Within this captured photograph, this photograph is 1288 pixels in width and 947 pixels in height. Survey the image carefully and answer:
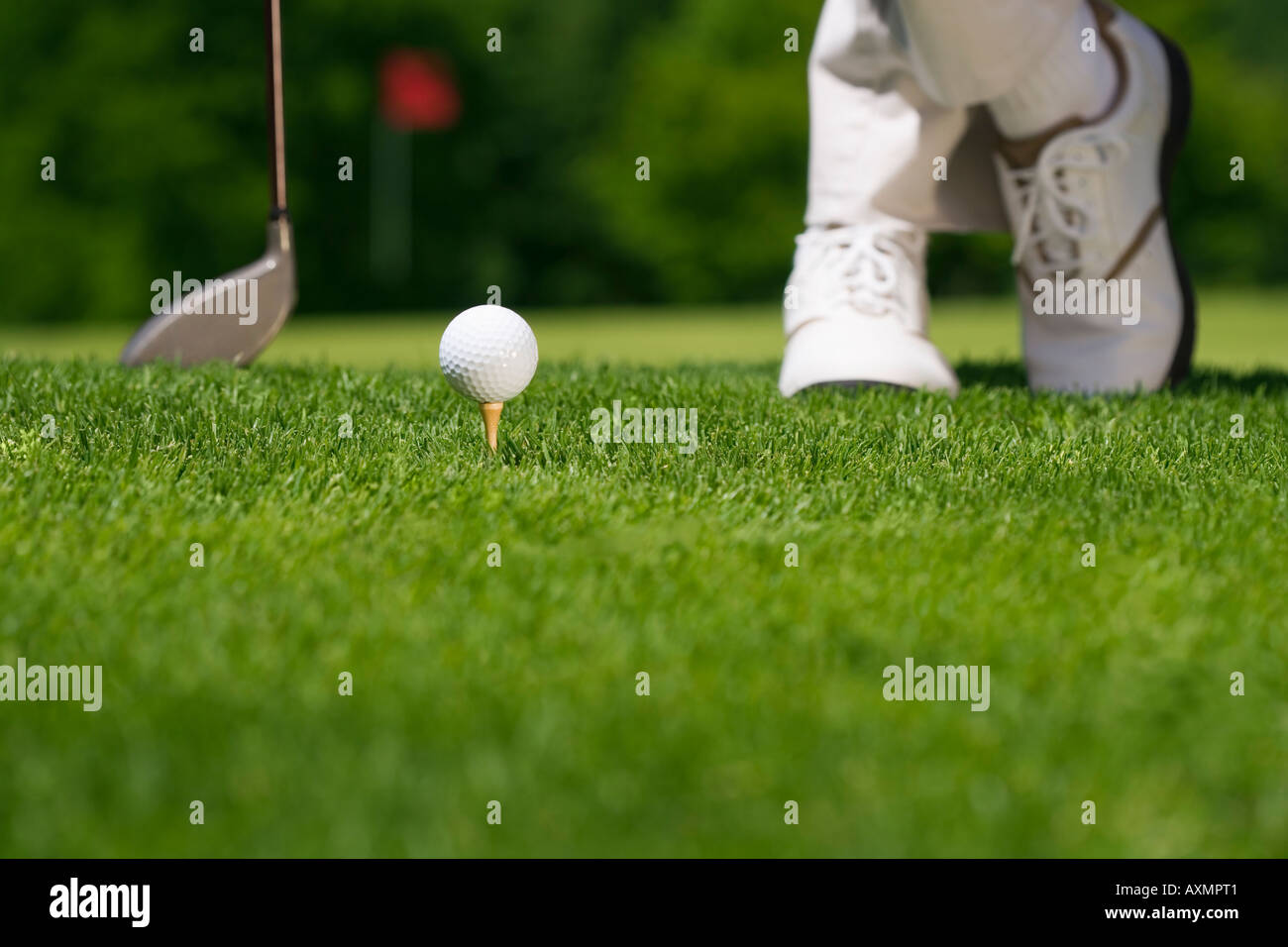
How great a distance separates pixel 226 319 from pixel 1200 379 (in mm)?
2733

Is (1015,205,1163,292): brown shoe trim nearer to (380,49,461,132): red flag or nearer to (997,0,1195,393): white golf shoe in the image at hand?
(997,0,1195,393): white golf shoe

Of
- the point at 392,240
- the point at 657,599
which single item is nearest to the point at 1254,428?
the point at 657,599

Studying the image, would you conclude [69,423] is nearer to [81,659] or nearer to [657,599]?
[81,659]

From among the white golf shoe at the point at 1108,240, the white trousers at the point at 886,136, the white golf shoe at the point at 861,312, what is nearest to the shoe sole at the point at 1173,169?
the white golf shoe at the point at 1108,240

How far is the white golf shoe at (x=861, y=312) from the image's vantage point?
3043 mm

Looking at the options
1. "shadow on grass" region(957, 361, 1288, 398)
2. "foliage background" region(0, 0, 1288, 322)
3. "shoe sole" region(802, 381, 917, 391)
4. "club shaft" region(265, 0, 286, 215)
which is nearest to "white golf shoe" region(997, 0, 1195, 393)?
"shadow on grass" region(957, 361, 1288, 398)

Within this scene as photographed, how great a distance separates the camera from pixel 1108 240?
330 cm

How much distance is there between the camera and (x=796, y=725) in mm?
1316

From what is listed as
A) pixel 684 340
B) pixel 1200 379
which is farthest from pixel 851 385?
pixel 684 340

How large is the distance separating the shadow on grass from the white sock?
0.68 meters

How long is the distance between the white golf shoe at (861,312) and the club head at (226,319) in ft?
4.44

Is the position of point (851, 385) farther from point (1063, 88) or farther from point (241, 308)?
point (241, 308)

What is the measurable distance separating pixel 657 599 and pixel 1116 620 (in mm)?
570

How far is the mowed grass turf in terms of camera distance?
3.79 feet
